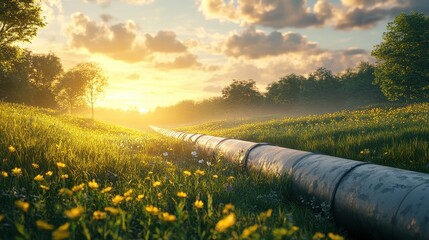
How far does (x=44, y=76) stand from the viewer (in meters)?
58.9

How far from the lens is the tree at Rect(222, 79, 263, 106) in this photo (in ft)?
276

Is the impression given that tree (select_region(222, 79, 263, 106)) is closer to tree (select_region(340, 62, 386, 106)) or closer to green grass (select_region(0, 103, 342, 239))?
Result: tree (select_region(340, 62, 386, 106))

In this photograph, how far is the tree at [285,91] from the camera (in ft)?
295

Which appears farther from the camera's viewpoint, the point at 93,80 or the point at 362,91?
the point at 362,91

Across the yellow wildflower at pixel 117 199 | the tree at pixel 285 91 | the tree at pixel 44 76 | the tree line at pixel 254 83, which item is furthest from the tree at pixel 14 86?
the tree at pixel 285 91

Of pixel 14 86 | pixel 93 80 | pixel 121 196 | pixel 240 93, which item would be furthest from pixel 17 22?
pixel 240 93

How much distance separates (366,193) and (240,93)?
265 feet

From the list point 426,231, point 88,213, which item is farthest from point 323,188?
point 88,213

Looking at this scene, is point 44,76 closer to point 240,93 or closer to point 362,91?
point 240,93

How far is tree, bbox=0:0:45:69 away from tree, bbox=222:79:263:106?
64536mm

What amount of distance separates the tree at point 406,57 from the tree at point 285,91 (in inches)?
1752

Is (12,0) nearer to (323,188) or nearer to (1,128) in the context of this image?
(1,128)

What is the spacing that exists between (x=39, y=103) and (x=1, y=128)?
185 ft

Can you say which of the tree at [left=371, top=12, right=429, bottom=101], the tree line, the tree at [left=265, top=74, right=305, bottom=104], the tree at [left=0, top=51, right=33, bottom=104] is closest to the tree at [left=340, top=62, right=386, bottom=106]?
the tree line
